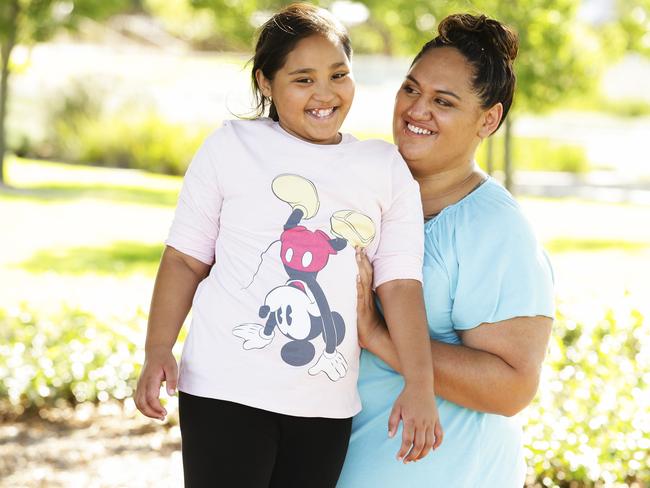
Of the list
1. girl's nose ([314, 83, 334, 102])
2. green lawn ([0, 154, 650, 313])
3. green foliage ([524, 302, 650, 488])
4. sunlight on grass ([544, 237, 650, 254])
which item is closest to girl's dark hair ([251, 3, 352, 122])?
girl's nose ([314, 83, 334, 102])

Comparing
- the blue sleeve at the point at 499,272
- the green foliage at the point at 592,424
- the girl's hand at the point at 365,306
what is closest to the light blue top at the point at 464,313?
the blue sleeve at the point at 499,272

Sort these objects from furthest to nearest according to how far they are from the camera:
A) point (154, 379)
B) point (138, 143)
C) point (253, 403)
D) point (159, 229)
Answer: point (138, 143)
point (159, 229)
point (154, 379)
point (253, 403)

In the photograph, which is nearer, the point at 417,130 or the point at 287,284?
the point at 287,284

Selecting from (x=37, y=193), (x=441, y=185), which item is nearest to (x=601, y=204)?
(x=37, y=193)

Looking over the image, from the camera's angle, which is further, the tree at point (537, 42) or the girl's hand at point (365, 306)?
the tree at point (537, 42)

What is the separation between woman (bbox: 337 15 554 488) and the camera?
2.37 metres

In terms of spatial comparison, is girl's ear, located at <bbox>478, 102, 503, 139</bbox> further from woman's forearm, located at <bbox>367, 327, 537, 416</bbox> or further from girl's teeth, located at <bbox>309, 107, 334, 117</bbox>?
woman's forearm, located at <bbox>367, 327, 537, 416</bbox>

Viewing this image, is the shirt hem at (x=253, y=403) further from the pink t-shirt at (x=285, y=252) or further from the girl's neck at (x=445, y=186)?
the girl's neck at (x=445, y=186)

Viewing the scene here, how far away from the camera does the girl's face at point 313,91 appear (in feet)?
8.07

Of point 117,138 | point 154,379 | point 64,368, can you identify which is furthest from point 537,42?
point 117,138

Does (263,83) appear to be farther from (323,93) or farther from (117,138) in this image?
(117,138)

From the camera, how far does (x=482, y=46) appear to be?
2582 millimetres

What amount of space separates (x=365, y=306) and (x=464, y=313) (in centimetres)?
23

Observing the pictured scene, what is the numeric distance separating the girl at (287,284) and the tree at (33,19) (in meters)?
11.9
